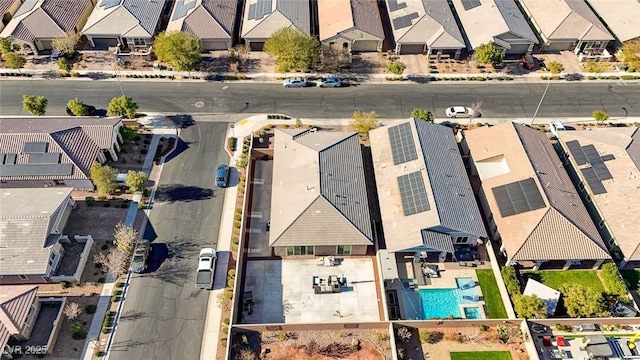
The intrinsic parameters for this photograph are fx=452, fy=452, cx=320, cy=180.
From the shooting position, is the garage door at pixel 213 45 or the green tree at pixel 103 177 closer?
the green tree at pixel 103 177

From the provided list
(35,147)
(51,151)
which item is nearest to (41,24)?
(35,147)

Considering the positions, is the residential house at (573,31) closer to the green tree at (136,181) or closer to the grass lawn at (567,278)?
the grass lawn at (567,278)

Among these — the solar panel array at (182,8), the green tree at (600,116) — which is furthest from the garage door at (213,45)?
the green tree at (600,116)

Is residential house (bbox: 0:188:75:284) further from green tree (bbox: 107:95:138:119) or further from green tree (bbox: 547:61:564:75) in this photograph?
green tree (bbox: 547:61:564:75)

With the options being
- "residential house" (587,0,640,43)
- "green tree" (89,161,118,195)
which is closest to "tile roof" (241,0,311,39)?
"green tree" (89,161,118,195)

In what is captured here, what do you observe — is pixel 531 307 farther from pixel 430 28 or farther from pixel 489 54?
pixel 430 28

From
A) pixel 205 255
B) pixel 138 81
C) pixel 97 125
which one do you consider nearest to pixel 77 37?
pixel 138 81

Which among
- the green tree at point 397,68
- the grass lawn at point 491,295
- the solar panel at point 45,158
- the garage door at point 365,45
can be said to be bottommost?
the grass lawn at point 491,295
